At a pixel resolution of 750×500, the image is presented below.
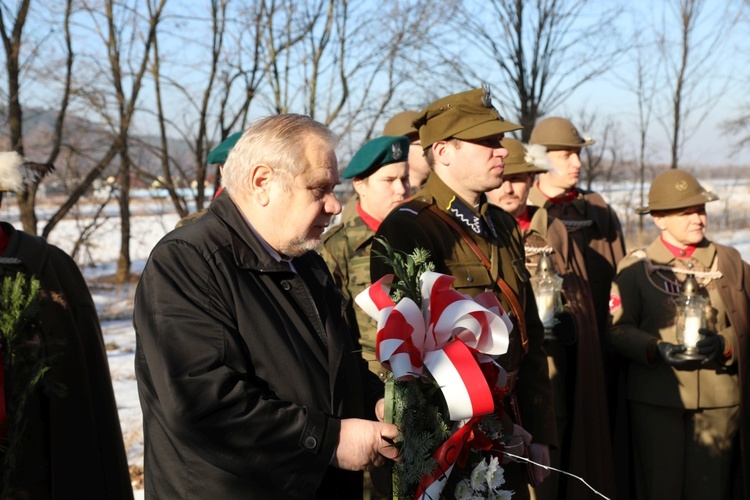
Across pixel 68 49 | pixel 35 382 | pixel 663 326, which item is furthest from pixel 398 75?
pixel 35 382

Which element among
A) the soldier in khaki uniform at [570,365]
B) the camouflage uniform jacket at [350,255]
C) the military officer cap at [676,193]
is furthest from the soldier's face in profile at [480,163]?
the military officer cap at [676,193]

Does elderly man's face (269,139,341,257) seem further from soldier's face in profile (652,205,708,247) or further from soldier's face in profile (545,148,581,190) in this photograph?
soldier's face in profile (545,148,581,190)

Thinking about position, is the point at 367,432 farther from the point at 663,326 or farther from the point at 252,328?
the point at 663,326

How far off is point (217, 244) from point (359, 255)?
2397 millimetres

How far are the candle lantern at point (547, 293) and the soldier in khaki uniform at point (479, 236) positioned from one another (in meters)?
1.13

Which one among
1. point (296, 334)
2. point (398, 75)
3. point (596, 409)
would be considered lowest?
point (596, 409)

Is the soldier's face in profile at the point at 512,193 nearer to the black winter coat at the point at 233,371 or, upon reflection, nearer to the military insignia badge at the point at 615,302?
the military insignia badge at the point at 615,302

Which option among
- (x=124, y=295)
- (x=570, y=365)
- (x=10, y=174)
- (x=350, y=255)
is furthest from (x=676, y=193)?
(x=124, y=295)

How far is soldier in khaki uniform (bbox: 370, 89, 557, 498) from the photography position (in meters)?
3.59

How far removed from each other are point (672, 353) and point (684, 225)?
91 centimetres

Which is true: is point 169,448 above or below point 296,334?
below

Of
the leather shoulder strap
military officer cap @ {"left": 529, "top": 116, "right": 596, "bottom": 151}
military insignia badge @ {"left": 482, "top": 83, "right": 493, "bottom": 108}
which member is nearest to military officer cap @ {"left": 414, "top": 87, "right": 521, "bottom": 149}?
military insignia badge @ {"left": 482, "top": 83, "right": 493, "bottom": 108}

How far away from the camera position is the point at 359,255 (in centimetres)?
494

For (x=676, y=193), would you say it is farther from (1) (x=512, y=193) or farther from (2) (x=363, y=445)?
(2) (x=363, y=445)
